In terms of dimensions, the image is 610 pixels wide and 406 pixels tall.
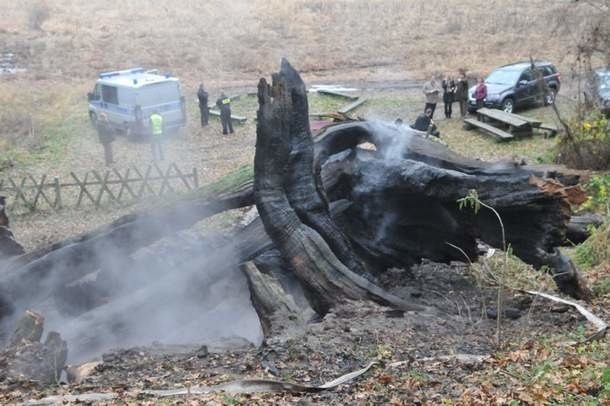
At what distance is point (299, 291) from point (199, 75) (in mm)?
28294

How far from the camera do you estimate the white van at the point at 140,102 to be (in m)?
25.7

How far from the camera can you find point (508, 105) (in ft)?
88.7

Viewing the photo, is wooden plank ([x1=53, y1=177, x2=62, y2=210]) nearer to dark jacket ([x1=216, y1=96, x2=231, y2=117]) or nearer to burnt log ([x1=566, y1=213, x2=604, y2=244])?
dark jacket ([x1=216, y1=96, x2=231, y2=117])

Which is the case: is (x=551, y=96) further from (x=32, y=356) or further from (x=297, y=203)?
(x=32, y=356)

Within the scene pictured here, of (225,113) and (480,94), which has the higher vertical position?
(480,94)

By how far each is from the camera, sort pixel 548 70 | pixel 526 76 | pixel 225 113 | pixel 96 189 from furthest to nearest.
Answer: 1. pixel 548 70
2. pixel 526 76
3. pixel 225 113
4. pixel 96 189

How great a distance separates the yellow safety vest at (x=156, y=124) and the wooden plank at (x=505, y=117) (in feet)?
34.1

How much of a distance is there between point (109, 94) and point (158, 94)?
2.12 m

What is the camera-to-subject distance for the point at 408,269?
10.9 m

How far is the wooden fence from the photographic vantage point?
758 inches

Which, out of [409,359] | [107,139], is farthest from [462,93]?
[409,359]

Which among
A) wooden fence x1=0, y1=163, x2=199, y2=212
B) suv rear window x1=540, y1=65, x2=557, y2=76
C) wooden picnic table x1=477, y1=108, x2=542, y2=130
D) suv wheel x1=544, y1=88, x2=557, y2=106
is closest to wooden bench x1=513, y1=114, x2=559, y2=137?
wooden picnic table x1=477, y1=108, x2=542, y2=130

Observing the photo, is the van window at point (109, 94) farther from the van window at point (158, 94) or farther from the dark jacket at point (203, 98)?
the dark jacket at point (203, 98)

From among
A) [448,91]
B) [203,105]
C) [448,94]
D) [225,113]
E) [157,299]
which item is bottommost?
[157,299]
